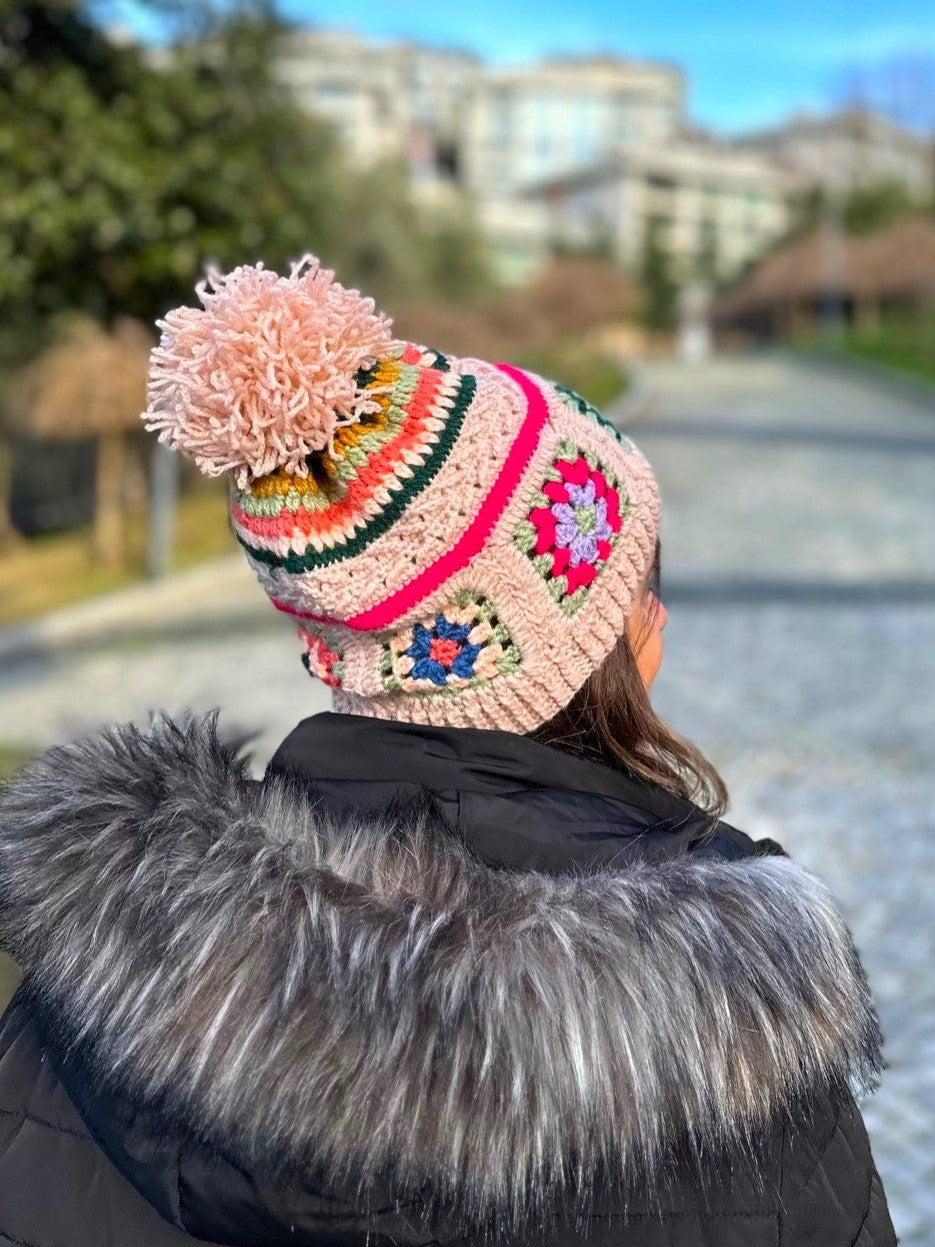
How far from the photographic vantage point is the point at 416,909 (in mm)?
1163

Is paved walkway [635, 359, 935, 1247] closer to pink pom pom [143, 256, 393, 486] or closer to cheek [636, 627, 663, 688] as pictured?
cheek [636, 627, 663, 688]

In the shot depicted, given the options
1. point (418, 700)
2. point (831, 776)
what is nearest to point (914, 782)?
point (831, 776)

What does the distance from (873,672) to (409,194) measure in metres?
19.5

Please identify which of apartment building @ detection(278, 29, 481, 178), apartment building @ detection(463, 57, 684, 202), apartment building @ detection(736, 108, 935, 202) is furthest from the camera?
apartment building @ detection(463, 57, 684, 202)

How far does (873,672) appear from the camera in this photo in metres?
7.11

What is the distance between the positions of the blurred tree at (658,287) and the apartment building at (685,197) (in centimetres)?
674

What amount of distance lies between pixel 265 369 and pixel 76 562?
10.6 meters

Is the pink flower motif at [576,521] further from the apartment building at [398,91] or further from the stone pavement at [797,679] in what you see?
the apartment building at [398,91]

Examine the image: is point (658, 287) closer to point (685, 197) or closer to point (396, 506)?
point (685, 197)

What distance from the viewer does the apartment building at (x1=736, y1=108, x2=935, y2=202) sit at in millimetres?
62781

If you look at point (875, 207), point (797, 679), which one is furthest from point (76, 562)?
point (875, 207)

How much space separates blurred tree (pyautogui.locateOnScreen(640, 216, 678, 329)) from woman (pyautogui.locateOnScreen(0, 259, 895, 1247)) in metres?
56.5

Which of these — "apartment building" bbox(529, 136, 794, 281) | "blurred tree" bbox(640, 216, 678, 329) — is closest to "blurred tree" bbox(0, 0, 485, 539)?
"blurred tree" bbox(640, 216, 678, 329)

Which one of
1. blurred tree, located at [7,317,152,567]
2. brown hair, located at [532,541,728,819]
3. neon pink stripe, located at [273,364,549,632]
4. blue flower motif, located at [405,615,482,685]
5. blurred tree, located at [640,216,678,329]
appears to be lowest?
blurred tree, located at [640,216,678,329]
